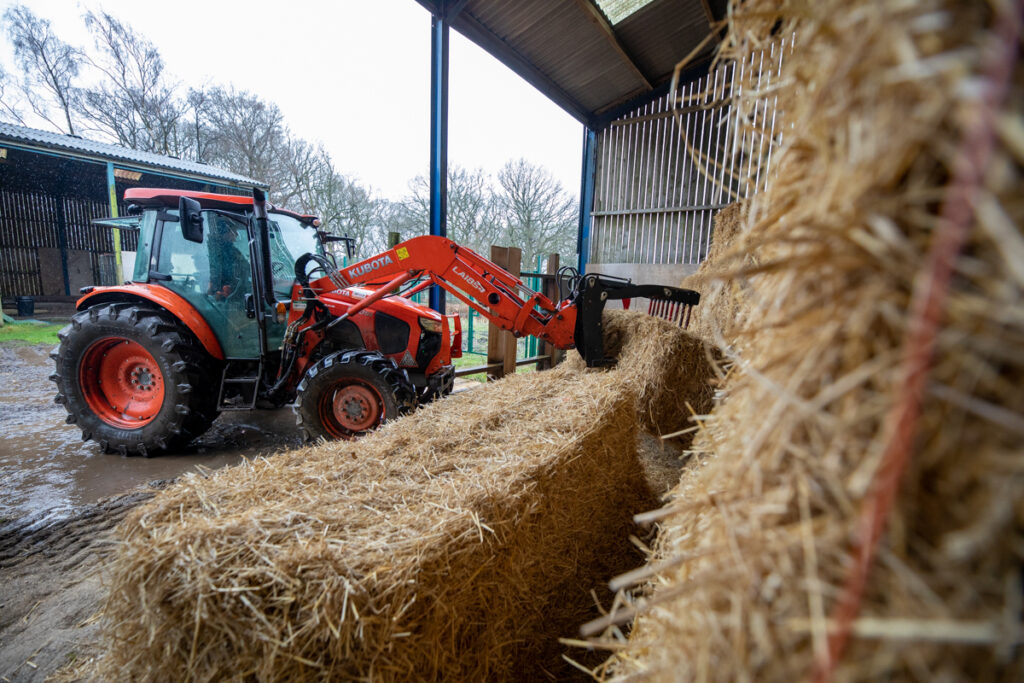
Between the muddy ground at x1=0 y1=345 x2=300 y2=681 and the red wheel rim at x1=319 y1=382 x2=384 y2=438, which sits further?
the red wheel rim at x1=319 y1=382 x2=384 y2=438

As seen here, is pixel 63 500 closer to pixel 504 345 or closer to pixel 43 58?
pixel 504 345

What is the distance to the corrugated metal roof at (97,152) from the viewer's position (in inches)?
350

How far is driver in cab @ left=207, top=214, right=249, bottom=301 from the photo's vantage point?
359cm

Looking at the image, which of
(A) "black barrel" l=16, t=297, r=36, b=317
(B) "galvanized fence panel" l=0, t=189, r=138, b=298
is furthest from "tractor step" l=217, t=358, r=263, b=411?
(B) "galvanized fence panel" l=0, t=189, r=138, b=298

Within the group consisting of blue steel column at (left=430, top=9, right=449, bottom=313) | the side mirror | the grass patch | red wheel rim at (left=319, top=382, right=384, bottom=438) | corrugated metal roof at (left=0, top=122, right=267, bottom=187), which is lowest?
the grass patch

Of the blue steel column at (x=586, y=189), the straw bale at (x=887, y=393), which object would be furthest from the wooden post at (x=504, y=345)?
the straw bale at (x=887, y=393)

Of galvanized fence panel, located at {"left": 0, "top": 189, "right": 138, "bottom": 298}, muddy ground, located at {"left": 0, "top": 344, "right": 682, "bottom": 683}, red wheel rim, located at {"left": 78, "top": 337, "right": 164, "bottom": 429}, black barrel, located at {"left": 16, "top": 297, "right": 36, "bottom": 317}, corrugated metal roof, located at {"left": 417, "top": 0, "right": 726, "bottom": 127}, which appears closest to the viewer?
muddy ground, located at {"left": 0, "top": 344, "right": 682, "bottom": 683}

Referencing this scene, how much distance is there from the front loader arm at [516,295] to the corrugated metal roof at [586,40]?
10.5 ft

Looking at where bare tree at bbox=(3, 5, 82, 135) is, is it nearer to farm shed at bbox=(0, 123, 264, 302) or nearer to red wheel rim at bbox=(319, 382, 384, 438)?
farm shed at bbox=(0, 123, 264, 302)

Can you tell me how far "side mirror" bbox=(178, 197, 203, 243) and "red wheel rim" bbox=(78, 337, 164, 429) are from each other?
123 centimetres

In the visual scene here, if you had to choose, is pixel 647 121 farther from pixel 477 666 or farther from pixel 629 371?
pixel 477 666

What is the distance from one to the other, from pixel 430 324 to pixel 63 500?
2924 mm

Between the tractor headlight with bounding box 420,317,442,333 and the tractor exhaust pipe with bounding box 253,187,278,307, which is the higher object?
the tractor exhaust pipe with bounding box 253,187,278,307

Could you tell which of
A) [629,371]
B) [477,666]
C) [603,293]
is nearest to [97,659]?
[477,666]
